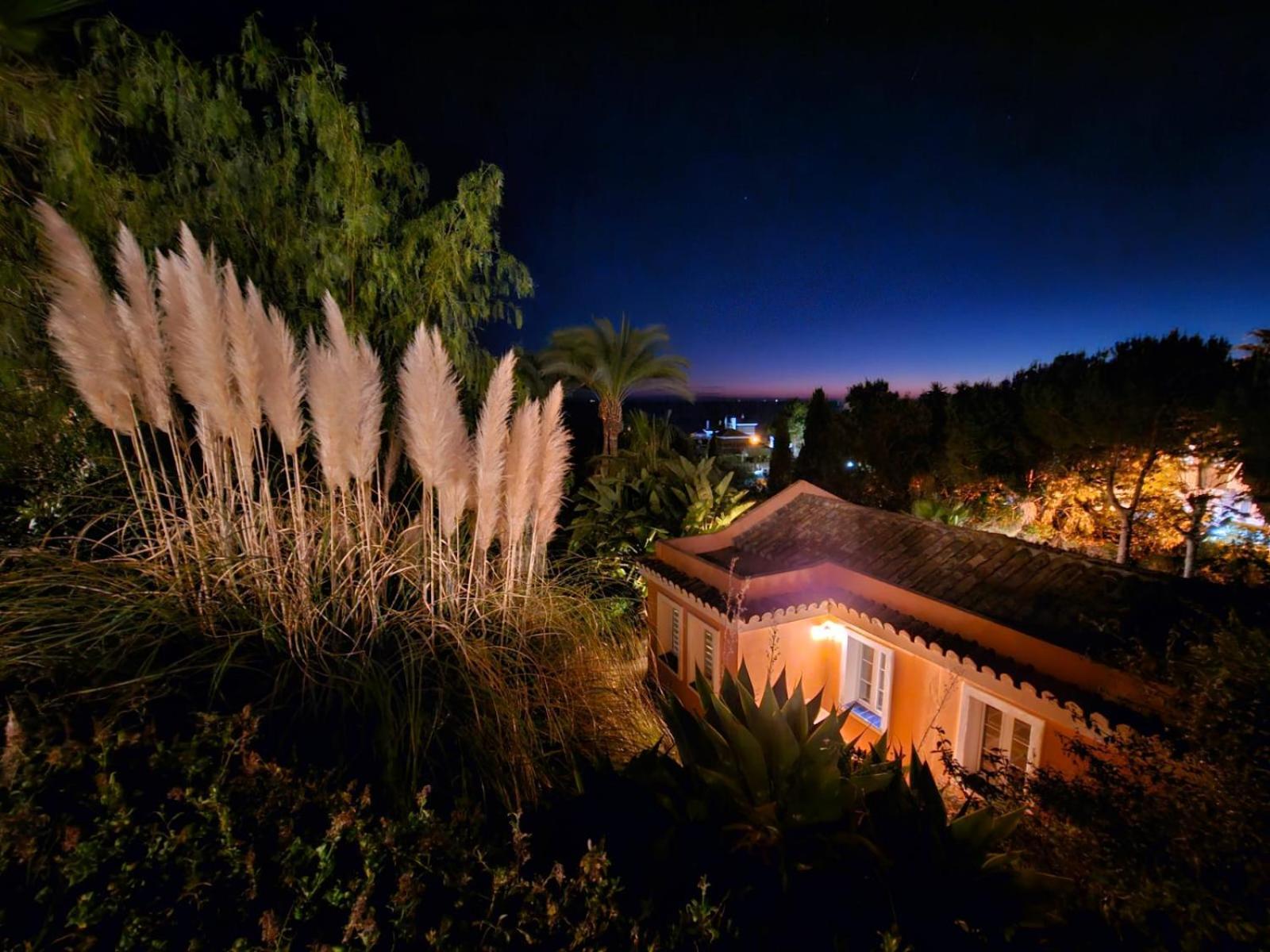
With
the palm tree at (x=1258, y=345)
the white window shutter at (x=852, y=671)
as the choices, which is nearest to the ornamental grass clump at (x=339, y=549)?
the white window shutter at (x=852, y=671)

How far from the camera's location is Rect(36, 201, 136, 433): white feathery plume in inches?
94.2

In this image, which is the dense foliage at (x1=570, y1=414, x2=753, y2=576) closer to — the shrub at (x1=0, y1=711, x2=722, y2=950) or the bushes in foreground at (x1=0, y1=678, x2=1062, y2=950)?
the bushes in foreground at (x1=0, y1=678, x2=1062, y2=950)

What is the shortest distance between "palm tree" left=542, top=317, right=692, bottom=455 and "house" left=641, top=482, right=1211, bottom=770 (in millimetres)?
7976

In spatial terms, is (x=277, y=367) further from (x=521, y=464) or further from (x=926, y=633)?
(x=926, y=633)

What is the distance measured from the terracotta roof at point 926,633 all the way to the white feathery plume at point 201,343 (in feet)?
14.5

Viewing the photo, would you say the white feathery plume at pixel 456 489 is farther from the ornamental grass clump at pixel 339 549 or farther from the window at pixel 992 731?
the window at pixel 992 731

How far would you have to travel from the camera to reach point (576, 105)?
7.24m

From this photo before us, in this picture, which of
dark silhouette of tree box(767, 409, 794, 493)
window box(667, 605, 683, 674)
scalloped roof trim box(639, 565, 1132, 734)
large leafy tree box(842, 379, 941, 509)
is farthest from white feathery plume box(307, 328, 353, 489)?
dark silhouette of tree box(767, 409, 794, 493)

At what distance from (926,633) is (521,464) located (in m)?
4.17

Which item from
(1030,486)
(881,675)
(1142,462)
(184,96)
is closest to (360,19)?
(184,96)

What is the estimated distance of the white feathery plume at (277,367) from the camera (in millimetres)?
2678

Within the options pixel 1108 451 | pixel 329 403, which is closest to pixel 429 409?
pixel 329 403

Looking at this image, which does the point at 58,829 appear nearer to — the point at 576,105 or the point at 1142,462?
the point at 576,105

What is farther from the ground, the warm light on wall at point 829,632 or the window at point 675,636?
the warm light on wall at point 829,632
